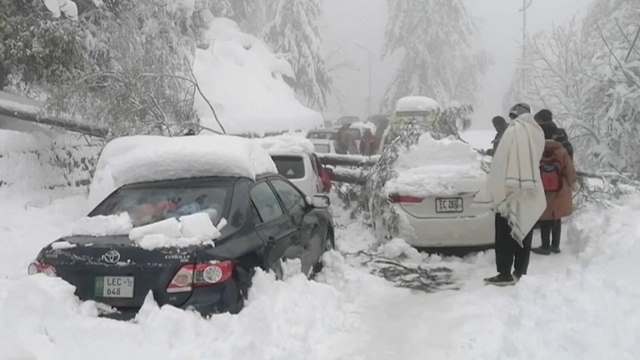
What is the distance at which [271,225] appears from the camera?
576 cm

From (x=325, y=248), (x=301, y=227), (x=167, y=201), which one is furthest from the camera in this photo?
(x=325, y=248)

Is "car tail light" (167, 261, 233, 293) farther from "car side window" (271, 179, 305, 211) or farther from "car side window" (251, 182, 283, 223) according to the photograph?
"car side window" (271, 179, 305, 211)

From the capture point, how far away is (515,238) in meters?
6.76

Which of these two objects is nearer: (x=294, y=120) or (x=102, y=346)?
(x=102, y=346)

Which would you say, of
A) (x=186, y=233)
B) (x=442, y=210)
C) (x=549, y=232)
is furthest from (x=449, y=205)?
(x=186, y=233)

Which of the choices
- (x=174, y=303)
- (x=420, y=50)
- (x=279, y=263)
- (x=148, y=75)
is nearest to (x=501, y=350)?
(x=279, y=263)

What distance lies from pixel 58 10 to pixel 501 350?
9.07 meters

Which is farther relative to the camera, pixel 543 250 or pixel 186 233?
pixel 543 250

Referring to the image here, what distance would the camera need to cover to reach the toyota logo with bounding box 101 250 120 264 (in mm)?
4688

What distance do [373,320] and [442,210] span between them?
2555mm

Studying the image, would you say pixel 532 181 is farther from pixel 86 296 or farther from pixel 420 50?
pixel 420 50

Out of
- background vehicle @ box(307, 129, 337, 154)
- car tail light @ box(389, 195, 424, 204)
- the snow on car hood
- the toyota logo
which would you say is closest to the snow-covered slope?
background vehicle @ box(307, 129, 337, 154)

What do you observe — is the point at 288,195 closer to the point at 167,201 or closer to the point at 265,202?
the point at 265,202

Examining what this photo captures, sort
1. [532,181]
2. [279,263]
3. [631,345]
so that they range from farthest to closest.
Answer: [532,181] < [279,263] < [631,345]
